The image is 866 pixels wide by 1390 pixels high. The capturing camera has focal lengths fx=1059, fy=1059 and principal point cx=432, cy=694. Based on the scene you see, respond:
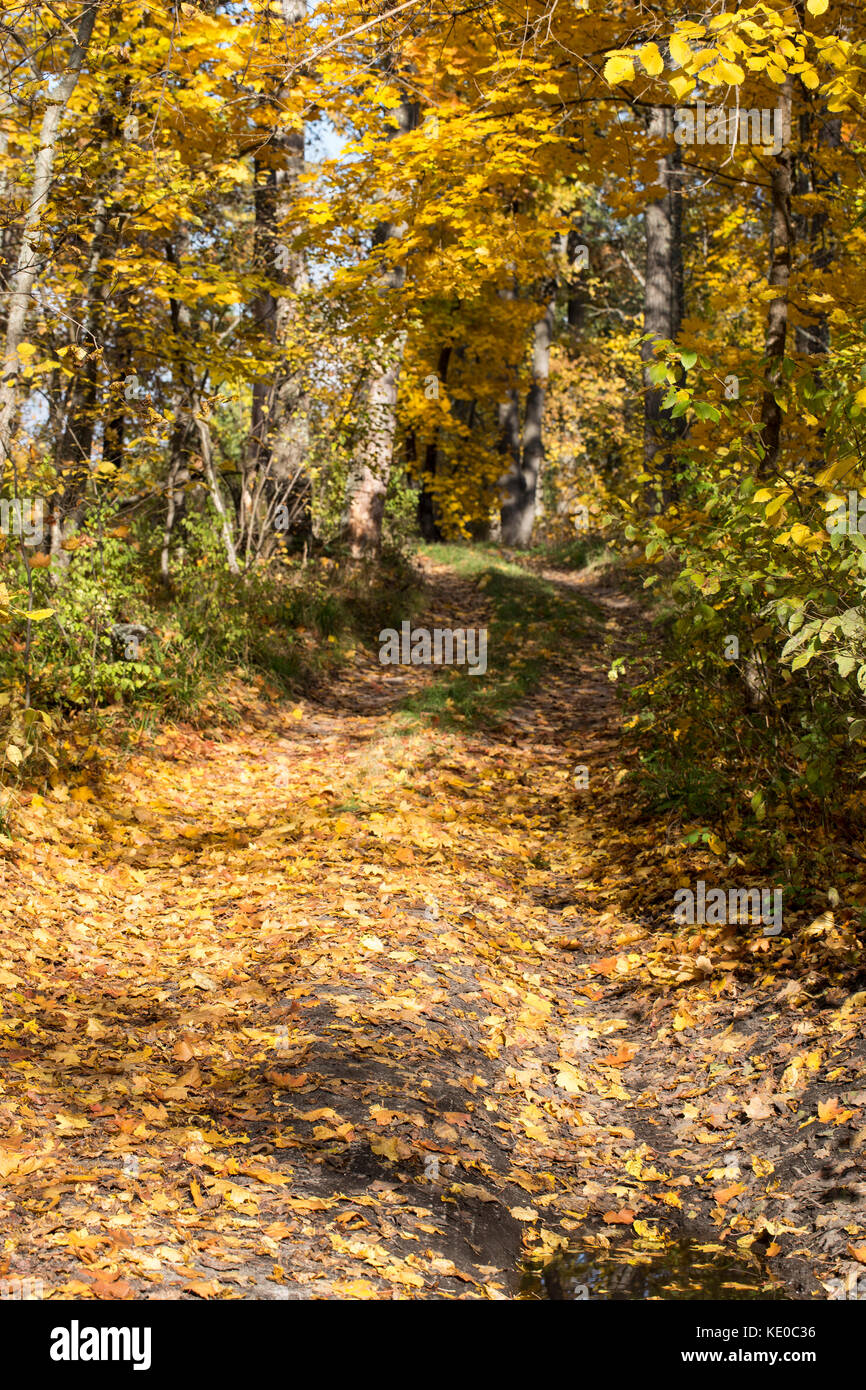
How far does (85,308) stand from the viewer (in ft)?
23.9

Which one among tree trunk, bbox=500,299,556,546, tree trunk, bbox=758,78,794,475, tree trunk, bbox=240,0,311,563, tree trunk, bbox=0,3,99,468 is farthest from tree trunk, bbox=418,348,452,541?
tree trunk, bbox=758,78,794,475

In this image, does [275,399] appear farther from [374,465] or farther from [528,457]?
[528,457]

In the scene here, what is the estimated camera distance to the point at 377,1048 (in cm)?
401

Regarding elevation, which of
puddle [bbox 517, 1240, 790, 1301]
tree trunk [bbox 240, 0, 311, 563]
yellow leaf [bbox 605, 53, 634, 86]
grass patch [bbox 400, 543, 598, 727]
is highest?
tree trunk [bbox 240, 0, 311, 563]

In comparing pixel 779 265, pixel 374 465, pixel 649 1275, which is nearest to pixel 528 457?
pixel 374 465

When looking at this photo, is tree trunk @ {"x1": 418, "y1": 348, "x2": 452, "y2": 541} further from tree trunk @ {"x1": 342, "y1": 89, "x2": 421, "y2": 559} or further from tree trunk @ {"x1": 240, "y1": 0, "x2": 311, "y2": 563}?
tree trunk @ {"x1": 240, "y1": 0, "x2": 311, "y2": 563}

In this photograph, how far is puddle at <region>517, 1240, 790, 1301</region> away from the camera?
3027 mm

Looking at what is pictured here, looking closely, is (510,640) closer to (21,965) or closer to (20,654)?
(20,654)

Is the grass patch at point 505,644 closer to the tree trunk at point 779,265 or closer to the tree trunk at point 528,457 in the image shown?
the tree trunk at point 779,265

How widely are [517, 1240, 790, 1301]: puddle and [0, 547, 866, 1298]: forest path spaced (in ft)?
0.26

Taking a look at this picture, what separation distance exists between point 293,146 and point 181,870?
8.79m

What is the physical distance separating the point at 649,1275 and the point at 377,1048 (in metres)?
1.27

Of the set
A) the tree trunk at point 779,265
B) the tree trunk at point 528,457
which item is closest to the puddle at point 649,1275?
the tree trunk at point 779,265
